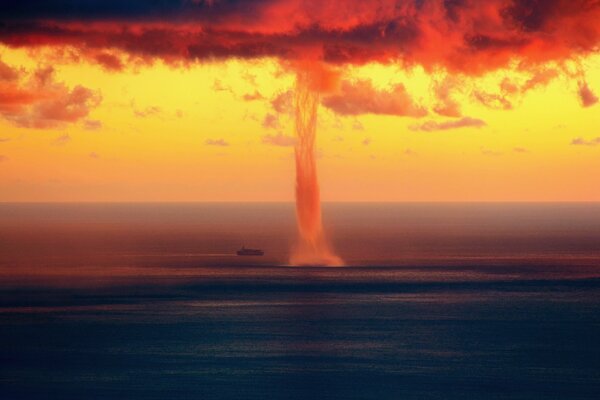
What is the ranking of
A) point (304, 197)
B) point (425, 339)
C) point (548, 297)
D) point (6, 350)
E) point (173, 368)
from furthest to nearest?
point (304, 197) → point (548, 297) → point (425, 339) → point (6, 350) → point (173, 368)

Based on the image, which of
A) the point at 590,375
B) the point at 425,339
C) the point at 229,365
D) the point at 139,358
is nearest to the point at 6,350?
the point at 139,358

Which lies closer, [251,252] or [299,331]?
[299,331]

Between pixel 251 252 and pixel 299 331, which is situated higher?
pixel 251 252

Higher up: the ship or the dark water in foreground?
the ship

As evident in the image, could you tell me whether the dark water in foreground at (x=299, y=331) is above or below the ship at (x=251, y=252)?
below

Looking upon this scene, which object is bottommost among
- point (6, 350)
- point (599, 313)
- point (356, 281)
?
point (6, 350)

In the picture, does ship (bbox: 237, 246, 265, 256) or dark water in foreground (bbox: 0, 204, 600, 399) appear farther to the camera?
ship (bbox: 237, 246, 265, 256)

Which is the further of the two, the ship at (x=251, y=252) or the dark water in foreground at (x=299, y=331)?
the ship at (x=251, y=252)

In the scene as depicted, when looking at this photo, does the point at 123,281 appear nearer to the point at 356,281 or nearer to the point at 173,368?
the point at 356,281
